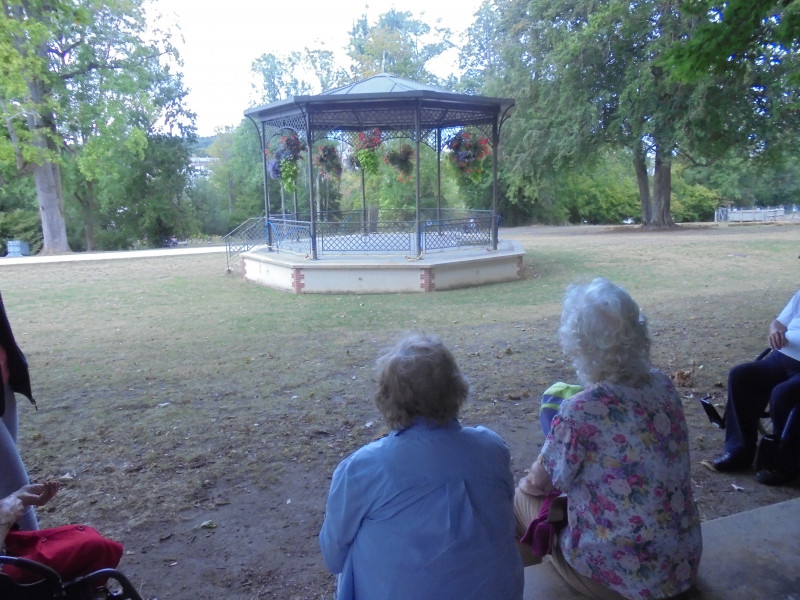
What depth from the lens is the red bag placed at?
191 cm

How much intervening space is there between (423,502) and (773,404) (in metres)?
2.46

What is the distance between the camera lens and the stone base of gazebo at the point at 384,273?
11.7m

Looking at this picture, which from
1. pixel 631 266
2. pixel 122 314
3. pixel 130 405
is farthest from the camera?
pixel 631 266

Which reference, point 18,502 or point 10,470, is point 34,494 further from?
point 10,470

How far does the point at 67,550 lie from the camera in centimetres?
192

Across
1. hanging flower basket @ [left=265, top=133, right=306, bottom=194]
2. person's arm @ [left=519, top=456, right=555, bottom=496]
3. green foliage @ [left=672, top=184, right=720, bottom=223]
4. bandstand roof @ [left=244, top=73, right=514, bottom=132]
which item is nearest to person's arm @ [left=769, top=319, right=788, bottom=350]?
person's arm @ [left=519, top=456, right=555, bottom=496]

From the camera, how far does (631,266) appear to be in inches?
556

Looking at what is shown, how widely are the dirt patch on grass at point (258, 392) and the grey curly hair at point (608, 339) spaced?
1.50 meters

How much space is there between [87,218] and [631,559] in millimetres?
35149

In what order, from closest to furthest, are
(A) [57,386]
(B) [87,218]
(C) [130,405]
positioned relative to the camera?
(C) [130,405]
(A) [57,386]
(B) [87,218]

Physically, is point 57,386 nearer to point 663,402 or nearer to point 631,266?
point 663,402

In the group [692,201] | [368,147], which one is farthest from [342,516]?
Answer: [692,201]

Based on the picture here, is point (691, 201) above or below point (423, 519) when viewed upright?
above

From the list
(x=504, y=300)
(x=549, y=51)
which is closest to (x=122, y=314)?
(x=504, y=300)
